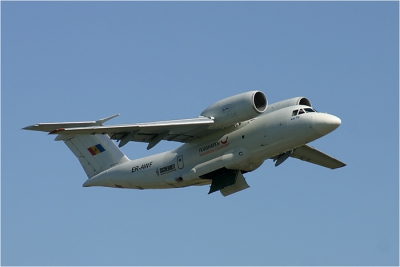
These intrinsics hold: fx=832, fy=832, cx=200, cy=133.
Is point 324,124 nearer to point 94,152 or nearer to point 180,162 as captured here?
point 180,162

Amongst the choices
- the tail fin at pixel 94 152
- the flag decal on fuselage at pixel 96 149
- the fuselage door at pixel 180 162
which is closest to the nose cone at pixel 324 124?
the fuselage door at pixel 180 162

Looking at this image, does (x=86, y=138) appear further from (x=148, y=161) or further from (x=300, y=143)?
(x=300, y=143)

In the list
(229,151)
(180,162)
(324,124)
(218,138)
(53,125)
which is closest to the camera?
(324,124)

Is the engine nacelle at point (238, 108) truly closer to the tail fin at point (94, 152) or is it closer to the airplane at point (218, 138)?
the airplane at point (218, 138)

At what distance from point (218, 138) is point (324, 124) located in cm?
259

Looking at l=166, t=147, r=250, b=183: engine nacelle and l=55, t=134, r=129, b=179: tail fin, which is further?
l=55, t=134, r=129, b=179: tail fin

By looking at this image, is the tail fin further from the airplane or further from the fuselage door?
the fuselage door

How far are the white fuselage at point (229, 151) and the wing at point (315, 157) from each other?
2.36m

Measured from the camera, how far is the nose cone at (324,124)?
57.8ft

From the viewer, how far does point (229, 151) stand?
61.1 feet

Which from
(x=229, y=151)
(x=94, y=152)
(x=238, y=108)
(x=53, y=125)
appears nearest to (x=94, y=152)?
(x=94, y=152)

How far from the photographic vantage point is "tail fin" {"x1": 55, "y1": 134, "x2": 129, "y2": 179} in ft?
68.9

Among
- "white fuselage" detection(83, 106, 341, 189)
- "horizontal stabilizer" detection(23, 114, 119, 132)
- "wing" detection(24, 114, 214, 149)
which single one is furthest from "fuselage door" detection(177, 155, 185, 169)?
"horizontal stabilizer" detection(23, 114, 119, 132)

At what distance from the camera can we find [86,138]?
70.3 feet
